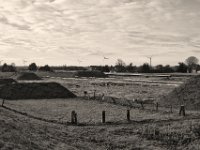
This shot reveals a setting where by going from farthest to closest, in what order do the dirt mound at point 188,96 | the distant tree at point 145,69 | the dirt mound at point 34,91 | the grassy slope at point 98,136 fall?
the distant tree at point 145,69, the dirt mound at point 34,91, the dirt mound at point 188,96, the grassy slope at point 98,136

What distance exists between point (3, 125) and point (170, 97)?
27.5 m

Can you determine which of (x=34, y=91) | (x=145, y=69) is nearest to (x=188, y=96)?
(x=34, y=91)

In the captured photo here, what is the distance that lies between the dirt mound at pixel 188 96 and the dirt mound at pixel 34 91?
18829 mm

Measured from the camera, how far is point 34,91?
5641 centimetres

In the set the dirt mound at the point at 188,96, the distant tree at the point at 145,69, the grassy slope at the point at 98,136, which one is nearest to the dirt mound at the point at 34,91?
the dirt mound at the point at 188,96

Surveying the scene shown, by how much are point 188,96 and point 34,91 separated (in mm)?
26422

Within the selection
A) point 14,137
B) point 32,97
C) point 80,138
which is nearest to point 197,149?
point 80,138

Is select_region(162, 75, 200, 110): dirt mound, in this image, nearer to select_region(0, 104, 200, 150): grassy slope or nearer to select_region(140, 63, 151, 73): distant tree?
select_region(0, 104, 200, 150): grassy slope

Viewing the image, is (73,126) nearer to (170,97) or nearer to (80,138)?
(80,138)

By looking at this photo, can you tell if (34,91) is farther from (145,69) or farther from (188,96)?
(145,69)

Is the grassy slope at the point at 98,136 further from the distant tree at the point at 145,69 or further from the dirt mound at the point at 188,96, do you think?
the distant tree at the point at 145,69

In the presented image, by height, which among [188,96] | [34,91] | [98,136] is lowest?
[98,136]

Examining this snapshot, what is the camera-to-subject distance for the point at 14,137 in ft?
55.9

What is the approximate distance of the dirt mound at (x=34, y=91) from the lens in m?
54.5
